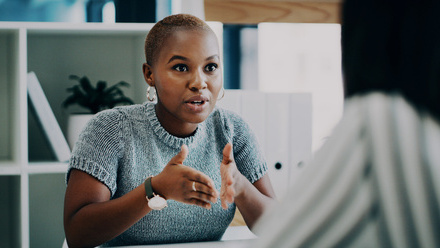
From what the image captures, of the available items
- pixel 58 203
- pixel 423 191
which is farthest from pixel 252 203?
pixel 58 203

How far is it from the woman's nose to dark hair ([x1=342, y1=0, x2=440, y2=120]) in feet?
2.87

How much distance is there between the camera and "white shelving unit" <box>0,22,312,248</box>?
5.22 feet

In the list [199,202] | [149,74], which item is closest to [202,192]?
[199,202]

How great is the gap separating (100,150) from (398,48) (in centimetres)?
94

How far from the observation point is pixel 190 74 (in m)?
1.16

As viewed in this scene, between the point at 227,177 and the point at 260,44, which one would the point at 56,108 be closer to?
the point at 260,44

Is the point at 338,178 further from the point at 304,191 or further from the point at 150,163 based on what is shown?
the point at 150,163

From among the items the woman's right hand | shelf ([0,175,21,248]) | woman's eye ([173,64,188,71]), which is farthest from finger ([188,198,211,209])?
shelf ([0,175,21,248])

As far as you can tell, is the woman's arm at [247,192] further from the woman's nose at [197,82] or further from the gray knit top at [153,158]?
the woman's nose at [197,82]

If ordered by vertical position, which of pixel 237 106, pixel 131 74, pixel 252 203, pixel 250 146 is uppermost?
pixel 131 74

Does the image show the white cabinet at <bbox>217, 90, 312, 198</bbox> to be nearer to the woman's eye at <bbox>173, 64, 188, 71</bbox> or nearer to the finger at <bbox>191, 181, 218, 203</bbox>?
the woman's eye at <bbox>173, 64, 188, 71</bbox>

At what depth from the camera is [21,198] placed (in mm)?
1562

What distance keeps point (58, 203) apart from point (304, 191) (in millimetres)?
1904

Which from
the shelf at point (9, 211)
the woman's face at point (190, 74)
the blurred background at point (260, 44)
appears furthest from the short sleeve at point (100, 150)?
the blurred background at point (260, 44)
